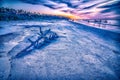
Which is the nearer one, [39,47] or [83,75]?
[83,75]

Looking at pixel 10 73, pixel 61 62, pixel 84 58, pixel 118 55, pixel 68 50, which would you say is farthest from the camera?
pixel 68 50

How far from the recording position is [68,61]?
7.75 meters

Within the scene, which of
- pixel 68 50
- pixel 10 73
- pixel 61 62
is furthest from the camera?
pixel 68 50

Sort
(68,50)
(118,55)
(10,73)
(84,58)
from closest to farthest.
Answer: (10,73)
(84,58)
(118,55)
(68,50)

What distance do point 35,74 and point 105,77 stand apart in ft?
9.99

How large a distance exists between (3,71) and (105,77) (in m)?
4.46

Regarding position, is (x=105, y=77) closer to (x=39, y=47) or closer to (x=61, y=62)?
(x=61, y=62)

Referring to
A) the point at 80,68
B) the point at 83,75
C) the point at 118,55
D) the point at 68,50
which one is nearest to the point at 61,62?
the point at 80,68

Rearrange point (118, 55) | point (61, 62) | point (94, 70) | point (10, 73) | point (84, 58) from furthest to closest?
1. point (118, 55)
2. point (84, 58)
3. point (61, 62)
4. point (94, 70)
5. point (10, 73)

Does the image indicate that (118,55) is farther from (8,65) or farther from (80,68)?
(8,65)

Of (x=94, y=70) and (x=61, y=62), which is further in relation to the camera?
(x=61, y=62)

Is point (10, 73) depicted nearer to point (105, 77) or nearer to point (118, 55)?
point (105, 77)

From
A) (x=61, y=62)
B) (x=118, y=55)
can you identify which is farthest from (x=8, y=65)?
(x=118, y=55)

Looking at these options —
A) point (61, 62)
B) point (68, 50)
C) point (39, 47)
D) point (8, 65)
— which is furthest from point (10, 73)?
point (68, 50)
